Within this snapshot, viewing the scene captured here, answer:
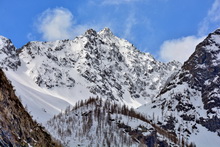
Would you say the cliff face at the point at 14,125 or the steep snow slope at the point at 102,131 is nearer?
the cliff face at the point at 14,125

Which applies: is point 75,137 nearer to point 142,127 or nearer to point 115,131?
point 115,131

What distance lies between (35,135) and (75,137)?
107360 millimetres

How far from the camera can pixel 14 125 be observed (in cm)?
4094

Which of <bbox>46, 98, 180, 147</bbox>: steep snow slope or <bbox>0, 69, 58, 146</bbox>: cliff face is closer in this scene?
<bbox>0, 69, 58, 146</bbox>: cliff face

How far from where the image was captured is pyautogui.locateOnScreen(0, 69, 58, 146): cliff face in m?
37.5

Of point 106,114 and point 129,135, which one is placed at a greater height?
point 106,114

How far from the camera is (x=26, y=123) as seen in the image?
4566 centimetres

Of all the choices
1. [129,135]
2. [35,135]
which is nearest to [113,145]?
[129,135]

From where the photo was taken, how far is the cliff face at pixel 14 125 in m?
37.5

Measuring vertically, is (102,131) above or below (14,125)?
above

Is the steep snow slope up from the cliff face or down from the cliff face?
up

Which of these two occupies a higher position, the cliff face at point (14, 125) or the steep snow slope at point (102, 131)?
the steep snow slope at point (102, 131)

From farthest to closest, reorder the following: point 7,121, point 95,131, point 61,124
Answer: point 61,124, point 95,131, point 7,121

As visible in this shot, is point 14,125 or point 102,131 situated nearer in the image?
point 14,125
